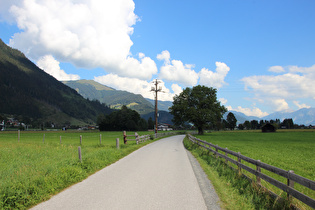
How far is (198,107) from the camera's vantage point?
196ft

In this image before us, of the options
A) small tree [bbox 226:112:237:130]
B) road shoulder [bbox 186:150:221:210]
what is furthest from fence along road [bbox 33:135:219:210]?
small tree [bbox 226:112:237:130]

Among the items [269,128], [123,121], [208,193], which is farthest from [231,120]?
[208,193]

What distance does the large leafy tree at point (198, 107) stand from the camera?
57.7 metres

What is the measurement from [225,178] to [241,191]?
5.35 feet

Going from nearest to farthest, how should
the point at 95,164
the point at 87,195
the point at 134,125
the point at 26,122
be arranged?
the point at 87,195 → the point at 95,164 → the point at 134,125 → the point at 26,122

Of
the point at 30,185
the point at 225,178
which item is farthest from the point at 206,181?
the point at 30,185

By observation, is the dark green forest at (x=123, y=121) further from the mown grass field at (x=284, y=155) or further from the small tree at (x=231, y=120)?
the mown grass field at (x=284, y=155)

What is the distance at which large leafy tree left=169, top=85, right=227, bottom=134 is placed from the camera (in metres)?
57.7

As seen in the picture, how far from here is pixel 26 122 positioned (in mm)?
Answer: 195250

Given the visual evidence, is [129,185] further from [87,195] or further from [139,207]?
[139,207]

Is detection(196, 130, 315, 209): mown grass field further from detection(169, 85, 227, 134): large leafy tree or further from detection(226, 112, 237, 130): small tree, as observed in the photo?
detection(226, 112, 237, 130): small tree

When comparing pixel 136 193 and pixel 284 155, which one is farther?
pixel 284 155

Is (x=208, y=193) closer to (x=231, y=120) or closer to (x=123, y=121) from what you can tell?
(x=123, y=121)

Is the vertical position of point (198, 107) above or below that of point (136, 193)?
above
